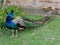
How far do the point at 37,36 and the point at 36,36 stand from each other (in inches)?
0.9

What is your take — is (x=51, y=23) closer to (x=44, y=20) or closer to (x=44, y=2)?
(x=44, y=20)

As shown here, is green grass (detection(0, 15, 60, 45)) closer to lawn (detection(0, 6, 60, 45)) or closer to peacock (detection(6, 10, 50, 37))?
lawn (detection(0, 6, 60, 45))

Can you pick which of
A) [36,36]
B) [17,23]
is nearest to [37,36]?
[36,36]

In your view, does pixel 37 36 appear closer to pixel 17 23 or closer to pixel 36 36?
pixel 36 36

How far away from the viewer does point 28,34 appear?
20.5 feet

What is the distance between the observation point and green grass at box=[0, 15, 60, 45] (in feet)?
18.8

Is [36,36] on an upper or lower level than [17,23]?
lower

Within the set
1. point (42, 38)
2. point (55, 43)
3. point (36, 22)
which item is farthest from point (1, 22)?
point (55, 43)

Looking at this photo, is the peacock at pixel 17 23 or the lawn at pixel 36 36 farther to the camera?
the peacock at pixel 17 23

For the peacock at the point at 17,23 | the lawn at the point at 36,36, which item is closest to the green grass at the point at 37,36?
the lawn at the point at 36,36

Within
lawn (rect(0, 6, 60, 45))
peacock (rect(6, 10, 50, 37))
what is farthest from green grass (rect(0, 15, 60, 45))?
peacock (rect(6, 10, 50, 37))

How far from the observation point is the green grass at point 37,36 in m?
5.72

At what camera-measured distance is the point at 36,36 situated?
6102 millimetres

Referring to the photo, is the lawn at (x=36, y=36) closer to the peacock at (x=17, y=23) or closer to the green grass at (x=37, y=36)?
the green grass at (x=37, y=36)
